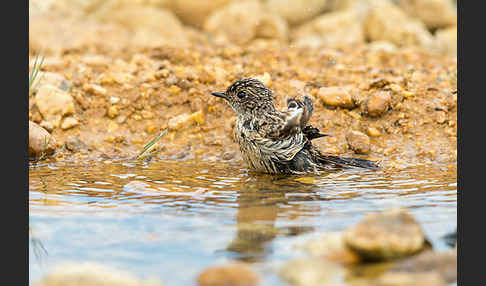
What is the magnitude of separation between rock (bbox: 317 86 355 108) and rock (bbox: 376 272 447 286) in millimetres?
4956

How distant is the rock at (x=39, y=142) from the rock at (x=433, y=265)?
4.98 metres

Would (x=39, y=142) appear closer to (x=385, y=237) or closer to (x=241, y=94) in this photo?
(x=241, y=94)

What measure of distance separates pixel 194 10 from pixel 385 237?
43.5ft

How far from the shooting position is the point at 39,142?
7105mm

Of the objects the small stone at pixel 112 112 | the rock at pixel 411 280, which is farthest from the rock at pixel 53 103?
the rock at pixel 411 280

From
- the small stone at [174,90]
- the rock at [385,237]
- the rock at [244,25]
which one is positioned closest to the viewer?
the rock at [385,237]

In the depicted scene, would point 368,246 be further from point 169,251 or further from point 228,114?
point 228,114

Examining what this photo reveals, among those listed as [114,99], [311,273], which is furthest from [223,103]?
[311,273]

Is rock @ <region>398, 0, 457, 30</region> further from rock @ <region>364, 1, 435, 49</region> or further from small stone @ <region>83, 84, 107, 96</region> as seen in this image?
small stone @ <region>83, 84, 107, 96</region>

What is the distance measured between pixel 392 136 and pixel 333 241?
4310 mm

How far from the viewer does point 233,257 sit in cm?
367

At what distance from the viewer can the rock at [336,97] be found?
7.99 m

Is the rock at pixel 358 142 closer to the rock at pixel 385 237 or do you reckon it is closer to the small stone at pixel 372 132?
the small stone at pixel 372 132

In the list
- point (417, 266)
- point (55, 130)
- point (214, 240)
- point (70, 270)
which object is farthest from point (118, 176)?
point (417, 266)
